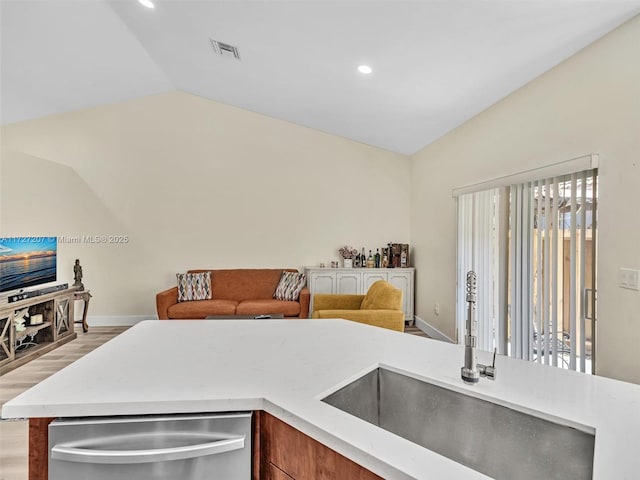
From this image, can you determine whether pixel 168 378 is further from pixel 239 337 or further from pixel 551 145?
pixel 551 145

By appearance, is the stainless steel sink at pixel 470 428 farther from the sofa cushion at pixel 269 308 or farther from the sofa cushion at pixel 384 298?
the sofa cushion at pixel 269 308

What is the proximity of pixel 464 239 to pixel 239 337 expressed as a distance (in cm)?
295

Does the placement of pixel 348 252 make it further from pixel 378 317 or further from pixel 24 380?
pixel 24 380

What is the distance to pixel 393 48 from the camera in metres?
2.56

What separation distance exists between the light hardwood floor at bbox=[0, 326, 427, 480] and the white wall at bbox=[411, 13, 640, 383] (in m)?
2.76

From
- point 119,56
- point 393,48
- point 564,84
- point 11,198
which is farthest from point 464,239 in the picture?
point 11,198

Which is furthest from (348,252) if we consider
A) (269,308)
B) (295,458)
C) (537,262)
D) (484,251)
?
(295,458)

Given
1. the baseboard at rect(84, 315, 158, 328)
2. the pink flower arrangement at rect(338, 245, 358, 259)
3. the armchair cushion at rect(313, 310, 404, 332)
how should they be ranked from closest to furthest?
the armchair cushion at rect(313, 310, 404, 332)
the baseboard at rect(84, 315, 158, 328)
the pink flower arrangement at rect(338, 245, 358, 259)

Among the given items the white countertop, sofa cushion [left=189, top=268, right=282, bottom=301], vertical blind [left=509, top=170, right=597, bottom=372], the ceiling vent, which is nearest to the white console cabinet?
sofa cushion [left=189, top=268, right=282, bottom=301]

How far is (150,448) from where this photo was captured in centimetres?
84

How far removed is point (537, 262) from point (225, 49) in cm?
343

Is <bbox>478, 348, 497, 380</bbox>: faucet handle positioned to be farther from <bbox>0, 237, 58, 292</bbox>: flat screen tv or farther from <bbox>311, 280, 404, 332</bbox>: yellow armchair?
<bbox>0, 237, 58, 292</bbox>: flat screen tv

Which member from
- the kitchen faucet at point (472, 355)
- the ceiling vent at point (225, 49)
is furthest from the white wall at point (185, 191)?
the kitchen faucet at point (472, 355)

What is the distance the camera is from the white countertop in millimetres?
705
